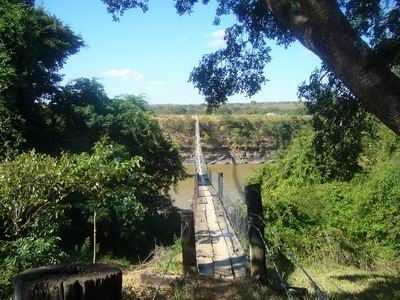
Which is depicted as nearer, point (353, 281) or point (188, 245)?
point (188, 245)

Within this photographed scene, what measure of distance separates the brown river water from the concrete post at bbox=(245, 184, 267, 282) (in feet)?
31.2

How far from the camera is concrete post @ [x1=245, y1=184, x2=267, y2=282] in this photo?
192 inches

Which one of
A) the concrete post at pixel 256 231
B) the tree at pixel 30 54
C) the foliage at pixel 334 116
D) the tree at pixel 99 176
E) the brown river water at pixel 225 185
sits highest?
the tree at pixel 30 54

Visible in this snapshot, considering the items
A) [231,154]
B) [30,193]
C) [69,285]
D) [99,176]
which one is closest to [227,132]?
[231,154]

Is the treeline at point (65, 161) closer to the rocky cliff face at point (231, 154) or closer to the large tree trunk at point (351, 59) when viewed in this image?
the large tree trunk at point (351, 59)

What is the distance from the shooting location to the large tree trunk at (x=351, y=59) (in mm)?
2967

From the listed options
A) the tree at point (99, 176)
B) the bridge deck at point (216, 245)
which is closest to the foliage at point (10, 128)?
the bridge deck at point (216, 245)

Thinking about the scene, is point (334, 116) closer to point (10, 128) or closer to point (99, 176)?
point (99, 176)

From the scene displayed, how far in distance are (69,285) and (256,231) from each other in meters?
3.82

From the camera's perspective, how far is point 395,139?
12523mm

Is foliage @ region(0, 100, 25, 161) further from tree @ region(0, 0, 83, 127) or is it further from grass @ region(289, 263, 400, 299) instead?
grass @ region(289, 263, 400, 299)

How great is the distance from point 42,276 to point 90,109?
42.4ft

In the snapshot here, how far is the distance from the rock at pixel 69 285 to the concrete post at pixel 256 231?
3597 mm

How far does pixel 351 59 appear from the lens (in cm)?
303
